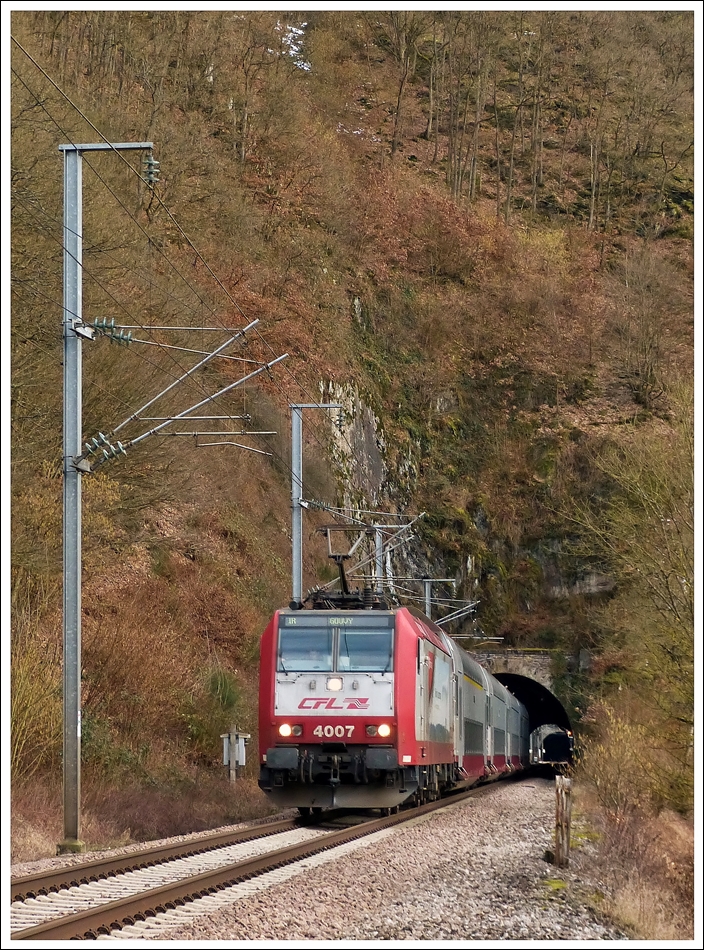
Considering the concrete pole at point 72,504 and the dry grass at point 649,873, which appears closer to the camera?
the dry grass at point 649,873

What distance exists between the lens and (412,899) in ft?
36.6

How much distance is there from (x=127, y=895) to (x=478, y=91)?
2656 inches

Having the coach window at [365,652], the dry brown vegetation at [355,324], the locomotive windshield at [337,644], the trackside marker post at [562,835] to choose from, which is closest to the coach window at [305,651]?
the locomotive windshield at [337,644]

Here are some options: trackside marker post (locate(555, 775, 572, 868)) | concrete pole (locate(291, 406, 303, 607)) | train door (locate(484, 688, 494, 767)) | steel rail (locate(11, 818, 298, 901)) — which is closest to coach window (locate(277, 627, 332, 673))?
steel rail (locate(11, 818, 298, 901))

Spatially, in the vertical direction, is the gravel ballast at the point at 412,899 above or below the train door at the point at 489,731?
above

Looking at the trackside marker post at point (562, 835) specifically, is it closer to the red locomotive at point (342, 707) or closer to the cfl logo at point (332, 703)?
the red locomotive at point (342, 707)

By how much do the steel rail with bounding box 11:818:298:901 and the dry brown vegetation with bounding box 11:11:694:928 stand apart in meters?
1.72

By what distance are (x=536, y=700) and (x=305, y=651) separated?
49.4 metres

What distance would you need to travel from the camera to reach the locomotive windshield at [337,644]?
60.3 ft

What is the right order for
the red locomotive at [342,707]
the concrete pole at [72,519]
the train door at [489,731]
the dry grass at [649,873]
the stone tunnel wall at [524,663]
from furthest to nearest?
the stone tunnel wall at [524,663] → the train door at [489,731] → the red locomotive at [342,707] → the concrete pole at [72,519] → the dry grass at [649,873]

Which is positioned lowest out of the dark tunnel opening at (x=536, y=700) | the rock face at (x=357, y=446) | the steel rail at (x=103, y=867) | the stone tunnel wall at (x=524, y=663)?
the dark tunnel opening at (x=536, y=700)

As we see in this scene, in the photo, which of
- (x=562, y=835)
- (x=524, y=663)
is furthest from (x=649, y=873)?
(x=524, y=663)

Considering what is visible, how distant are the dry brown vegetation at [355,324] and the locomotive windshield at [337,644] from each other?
325cm

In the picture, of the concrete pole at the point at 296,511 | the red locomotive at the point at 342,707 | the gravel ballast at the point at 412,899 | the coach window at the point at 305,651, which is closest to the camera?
the gravel ballast at the point at 412,899
